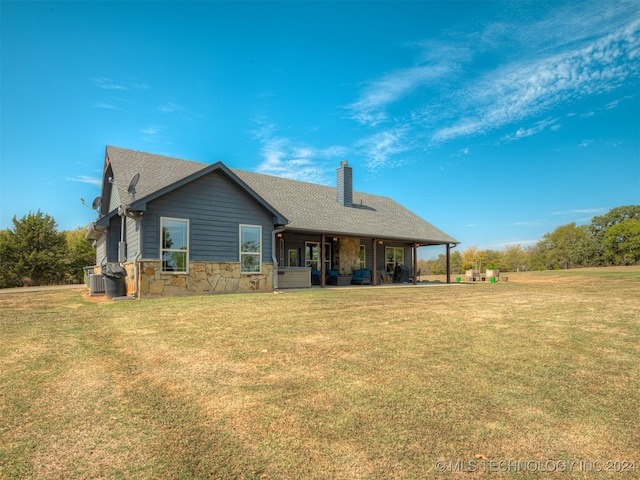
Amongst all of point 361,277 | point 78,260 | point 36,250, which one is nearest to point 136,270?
point 361,277

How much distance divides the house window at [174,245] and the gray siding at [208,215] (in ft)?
0.49

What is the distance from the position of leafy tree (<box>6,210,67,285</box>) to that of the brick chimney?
84.9 feet

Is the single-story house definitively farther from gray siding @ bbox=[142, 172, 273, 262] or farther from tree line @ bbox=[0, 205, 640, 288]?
tree line @ bbox=[0, 205, 640, 288]

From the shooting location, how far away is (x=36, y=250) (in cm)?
3259

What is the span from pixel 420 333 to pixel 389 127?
17926 mm

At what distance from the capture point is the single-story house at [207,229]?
41.2 feet

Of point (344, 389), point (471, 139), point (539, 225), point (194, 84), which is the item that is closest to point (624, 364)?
point (344, 389)

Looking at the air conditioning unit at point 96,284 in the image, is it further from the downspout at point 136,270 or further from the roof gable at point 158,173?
the downspout at point 136,270

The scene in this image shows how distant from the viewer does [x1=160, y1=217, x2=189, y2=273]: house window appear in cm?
1273

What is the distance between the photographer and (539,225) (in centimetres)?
5984

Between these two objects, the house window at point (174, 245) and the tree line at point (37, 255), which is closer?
the house window at point (174, 245)

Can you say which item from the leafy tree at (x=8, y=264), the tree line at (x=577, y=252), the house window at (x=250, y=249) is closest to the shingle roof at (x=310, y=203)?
the house window at (x=250, y=249)

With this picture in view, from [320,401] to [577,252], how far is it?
2350 inches

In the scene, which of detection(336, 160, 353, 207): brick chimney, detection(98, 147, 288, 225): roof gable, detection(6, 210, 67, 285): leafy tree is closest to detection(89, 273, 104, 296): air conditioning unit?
detection(98, 147, 288, 225): roof gable
